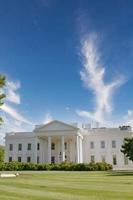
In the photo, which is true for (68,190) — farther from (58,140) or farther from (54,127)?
(58,140)

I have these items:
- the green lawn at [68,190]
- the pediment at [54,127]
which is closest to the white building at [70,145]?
the pediment at [54,127]

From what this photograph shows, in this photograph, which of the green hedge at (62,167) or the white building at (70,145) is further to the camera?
the white building at (70,145)

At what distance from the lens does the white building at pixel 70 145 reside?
6681cm

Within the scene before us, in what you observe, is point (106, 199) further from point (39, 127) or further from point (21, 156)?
point (21, 156)

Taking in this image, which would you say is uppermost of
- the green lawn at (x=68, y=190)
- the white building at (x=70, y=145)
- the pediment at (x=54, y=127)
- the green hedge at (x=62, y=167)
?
the pediment at (x=54, y=127)

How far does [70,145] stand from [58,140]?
3.03 meters

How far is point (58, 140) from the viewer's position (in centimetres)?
7169

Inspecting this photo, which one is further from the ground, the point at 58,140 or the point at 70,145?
the point at 58,140

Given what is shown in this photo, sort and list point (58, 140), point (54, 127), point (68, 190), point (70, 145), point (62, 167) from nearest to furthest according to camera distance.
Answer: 1. point (68, 190)
2. point (62, 167)
3. point (54, 127)
4. point (58, 140)
5. point (70, 145)

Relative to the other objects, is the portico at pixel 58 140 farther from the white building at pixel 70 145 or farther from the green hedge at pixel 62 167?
the green hedge at pixel 62 167

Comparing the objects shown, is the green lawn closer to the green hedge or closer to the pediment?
the green hedge

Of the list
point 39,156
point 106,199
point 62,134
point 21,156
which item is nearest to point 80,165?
point 62,134

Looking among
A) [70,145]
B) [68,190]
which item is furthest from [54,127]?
[68,190]

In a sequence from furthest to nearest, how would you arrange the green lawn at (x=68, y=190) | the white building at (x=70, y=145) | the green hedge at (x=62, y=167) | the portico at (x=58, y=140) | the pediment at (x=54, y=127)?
the white building at (x=70, y=145) → the pediment at (x=54, y=127) → the portico at (x=58, y=140) → the green hedge at (x=62, y=167) → the green lawn at (x=68, y=190)
